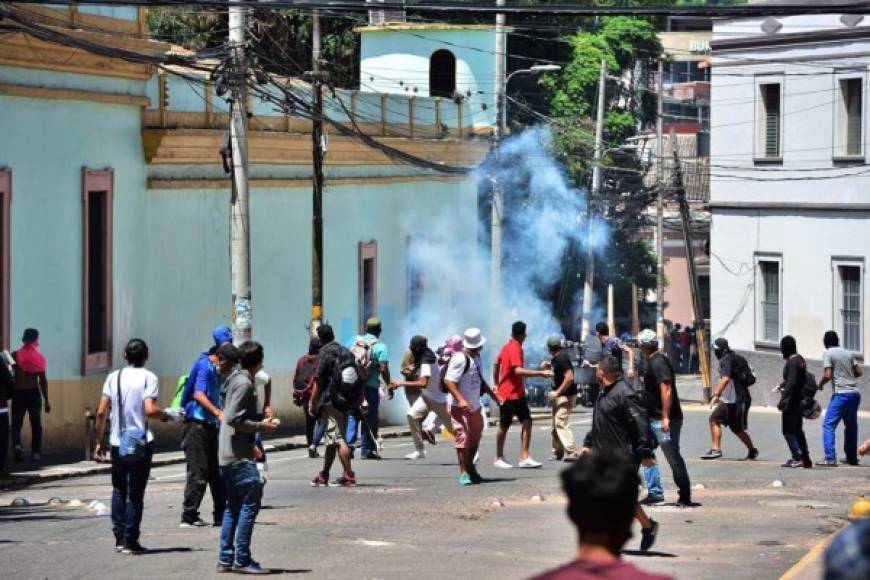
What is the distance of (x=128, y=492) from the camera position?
13.8 meters

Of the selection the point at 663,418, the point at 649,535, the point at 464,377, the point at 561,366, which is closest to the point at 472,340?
the point at 464,377

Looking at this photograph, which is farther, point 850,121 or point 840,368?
point 850,121

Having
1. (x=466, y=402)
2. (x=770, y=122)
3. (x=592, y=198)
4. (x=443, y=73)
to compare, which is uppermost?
(x=443, y=73)

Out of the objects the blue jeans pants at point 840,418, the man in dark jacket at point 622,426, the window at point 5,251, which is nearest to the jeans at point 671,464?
the man in dark jacket at point 622,426

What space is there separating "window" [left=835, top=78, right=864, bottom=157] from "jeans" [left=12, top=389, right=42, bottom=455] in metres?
20.7

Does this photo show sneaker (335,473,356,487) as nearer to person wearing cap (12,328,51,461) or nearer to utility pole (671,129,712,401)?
person wearing cap (12,328,51,461)

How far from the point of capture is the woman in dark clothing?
21.4 m

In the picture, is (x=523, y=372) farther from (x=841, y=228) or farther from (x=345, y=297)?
(x=841, y=228)

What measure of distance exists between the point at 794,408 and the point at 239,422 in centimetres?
991

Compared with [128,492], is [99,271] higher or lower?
higher

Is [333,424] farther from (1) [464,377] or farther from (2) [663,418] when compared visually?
(2) [663,418]

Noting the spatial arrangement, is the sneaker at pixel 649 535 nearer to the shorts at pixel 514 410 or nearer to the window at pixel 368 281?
the shorts at pixel 514 410

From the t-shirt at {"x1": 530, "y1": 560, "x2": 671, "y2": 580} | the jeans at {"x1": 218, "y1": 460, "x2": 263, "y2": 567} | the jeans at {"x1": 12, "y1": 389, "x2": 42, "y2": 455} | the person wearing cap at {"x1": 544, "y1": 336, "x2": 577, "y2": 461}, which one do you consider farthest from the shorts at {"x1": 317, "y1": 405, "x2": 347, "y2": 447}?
the t-shirt at {"x1": 530, "y1": 560, "x2": 671, "y2": 580}

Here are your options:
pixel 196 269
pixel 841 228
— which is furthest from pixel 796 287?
pixel 196 269
